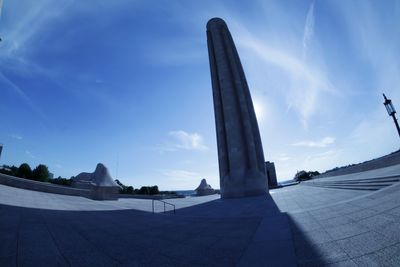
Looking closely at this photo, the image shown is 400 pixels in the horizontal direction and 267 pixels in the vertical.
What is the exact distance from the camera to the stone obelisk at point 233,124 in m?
23.4

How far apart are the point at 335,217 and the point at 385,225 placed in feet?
5.52

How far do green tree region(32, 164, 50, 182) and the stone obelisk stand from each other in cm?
5704

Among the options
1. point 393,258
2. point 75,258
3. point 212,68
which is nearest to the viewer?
point 393,258

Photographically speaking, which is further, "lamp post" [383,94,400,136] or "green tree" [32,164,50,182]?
"green tree" [32,164,50,182]

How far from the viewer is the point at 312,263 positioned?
3.34 m

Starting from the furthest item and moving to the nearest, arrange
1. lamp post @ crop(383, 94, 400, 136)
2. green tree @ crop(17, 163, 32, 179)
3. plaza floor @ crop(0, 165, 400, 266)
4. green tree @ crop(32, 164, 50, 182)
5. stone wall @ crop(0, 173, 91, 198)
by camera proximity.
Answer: green tree @ crop(32, 164, 50, 182)
green tree @ crop(17, 163, 32, 179)
stone wall @ crop(0, 173, 91, 198)
lamp post @ crop(383, 94, 400, 136)
plaza floor @ crop(0, 165, 400, 266)

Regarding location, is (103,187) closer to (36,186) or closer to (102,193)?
(102,193)

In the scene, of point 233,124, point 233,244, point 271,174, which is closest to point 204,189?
point 233,124

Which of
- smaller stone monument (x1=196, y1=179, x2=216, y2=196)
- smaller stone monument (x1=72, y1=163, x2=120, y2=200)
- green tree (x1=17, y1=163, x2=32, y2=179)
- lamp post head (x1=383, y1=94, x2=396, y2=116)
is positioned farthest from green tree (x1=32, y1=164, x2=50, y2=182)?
lamp post head (x1=383, y1=94, x2=396, y2=116)

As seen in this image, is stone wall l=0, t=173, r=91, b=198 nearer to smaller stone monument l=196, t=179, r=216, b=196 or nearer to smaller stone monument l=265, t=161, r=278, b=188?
smaller stone monument l=196, t=179, r=216, b=196

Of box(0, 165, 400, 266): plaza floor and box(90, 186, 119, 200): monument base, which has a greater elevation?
box(0, 165, 400, 266): plaza floor

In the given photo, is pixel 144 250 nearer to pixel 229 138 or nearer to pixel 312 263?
pixel 312 263

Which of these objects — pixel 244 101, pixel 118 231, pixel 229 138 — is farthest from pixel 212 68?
pixel 118 231

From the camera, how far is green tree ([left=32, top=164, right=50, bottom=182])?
53581 millimetres
